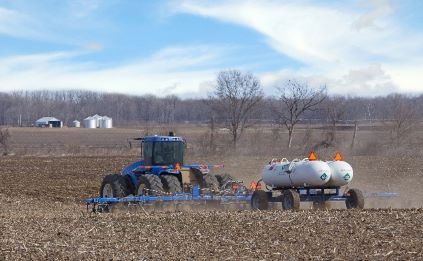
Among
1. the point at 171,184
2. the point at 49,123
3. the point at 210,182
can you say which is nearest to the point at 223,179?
the point at 210,182

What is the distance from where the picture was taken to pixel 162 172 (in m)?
20.2

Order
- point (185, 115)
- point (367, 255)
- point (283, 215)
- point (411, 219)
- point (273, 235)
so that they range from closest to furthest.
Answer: point (367, 255), point (273, 235), point (411, 219), point (283, 215), point (185, 115)

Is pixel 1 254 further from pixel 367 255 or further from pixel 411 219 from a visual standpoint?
pixel 411 219

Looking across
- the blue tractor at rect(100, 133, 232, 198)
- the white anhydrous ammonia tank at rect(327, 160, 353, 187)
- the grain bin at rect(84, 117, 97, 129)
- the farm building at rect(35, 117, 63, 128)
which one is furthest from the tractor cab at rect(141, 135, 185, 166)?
the grain bin at rect(84, 117, 97, 129)

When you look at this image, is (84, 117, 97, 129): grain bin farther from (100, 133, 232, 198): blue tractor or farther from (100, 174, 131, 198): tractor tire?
(100, 133, 232, 198): blue tractor

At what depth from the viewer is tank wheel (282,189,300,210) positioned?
1716 cm

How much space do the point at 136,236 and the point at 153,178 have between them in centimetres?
674

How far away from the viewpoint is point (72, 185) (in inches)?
1180

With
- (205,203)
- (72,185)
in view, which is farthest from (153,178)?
(72,185)

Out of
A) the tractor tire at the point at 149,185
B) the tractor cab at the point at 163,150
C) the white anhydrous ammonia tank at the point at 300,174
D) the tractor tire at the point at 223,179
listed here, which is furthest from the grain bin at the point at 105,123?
the white anhydrous ammonia tank at the point at 300,174

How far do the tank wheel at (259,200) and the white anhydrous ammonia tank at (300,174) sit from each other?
624 millimetres

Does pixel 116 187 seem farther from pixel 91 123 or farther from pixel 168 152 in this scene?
pixel 91 123

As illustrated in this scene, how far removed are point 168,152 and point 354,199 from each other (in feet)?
19.6

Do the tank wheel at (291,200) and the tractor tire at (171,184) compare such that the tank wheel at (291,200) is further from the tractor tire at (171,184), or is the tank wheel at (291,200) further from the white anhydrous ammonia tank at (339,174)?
the tractor tire at (171,184)
